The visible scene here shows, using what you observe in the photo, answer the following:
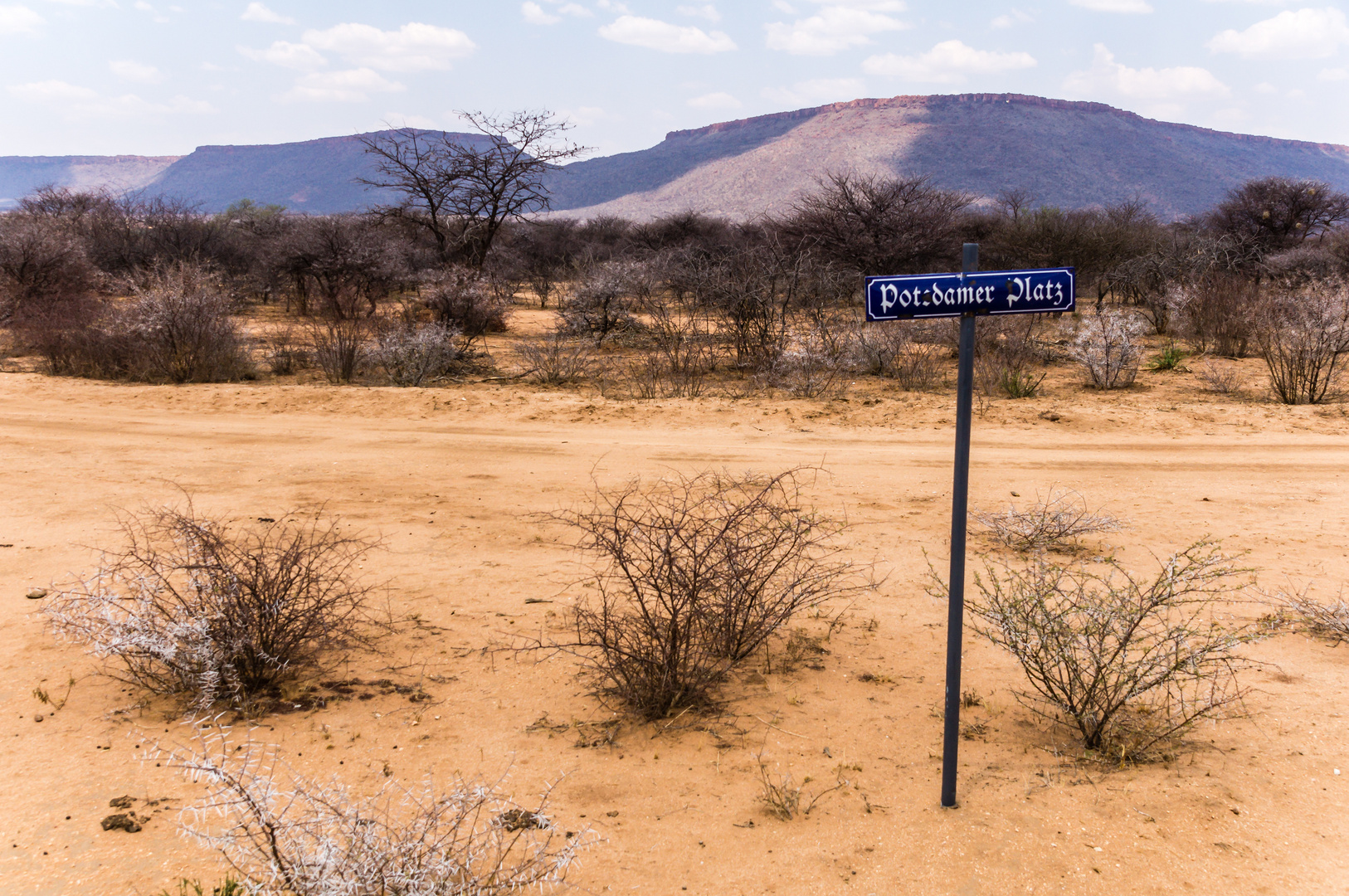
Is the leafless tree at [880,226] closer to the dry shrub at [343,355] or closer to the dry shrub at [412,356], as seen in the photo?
the dry shrub at [412,356]

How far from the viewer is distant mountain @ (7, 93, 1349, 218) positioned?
83.8 metres

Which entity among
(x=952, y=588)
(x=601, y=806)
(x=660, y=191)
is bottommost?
(x=601, y=806)

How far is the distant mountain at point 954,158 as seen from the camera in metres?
83.8

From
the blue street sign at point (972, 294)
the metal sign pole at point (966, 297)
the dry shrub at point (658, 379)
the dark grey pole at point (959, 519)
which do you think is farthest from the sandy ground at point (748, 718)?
the dry shrub at point (658, 379)

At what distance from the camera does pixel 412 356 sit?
45.6 ft

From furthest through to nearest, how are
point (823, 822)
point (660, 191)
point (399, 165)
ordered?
point (660, 191), point (399, 165), point (823, 822)

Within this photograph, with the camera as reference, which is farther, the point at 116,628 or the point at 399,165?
the point at 399,165

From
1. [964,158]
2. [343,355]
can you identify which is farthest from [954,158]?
[343,355]

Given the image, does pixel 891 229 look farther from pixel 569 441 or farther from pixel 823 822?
pixel 823 822

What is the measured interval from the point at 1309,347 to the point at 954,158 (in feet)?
280

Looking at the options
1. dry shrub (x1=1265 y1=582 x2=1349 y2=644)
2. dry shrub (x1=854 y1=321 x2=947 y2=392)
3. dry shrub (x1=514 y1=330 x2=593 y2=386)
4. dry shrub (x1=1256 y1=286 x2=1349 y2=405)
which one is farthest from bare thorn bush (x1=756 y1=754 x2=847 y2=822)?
dry shrub (x1=1256 y1=286 x2=1349 y2=405)

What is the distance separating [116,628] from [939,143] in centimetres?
10035

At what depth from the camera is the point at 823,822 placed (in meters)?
3.05

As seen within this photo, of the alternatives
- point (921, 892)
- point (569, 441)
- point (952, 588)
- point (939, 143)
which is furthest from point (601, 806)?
point (939, 143)
